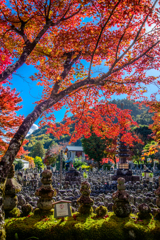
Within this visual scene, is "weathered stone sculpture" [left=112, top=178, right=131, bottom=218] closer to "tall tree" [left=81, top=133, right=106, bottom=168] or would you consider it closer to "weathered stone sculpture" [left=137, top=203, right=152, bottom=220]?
"weathered stone sculpture" [left=137, top=203, right=152, bottom=220]

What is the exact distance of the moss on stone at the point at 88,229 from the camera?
9.39ft

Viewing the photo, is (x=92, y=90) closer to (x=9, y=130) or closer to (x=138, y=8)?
(x=138, y=8)

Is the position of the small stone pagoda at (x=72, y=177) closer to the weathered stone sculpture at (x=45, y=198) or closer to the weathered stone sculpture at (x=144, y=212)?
the weathered stone sculpture at (x=45, y=198)

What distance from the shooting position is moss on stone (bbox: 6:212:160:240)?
2.86 metres

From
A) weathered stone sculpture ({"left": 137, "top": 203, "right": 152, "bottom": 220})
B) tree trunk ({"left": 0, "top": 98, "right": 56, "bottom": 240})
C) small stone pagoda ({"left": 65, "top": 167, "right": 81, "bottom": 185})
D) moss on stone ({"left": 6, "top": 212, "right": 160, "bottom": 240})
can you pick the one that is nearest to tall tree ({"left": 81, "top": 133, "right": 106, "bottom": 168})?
small stone pagoda ({"left": 65, "top": 167, "right": 81, "bottom": 185})

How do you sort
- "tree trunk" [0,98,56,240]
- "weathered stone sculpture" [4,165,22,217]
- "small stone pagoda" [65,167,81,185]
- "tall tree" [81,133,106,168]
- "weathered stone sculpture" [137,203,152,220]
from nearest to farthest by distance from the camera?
1. "tree trunk" [0,98,56,240]
2. "weathered stone sculpture" [137,203,152,220]
3. "weathered stone sculpture" [4,165,22,217]
4. "small stone pagoda" [65,167,81,185]
5. "tall tree" [81,133,106,168]

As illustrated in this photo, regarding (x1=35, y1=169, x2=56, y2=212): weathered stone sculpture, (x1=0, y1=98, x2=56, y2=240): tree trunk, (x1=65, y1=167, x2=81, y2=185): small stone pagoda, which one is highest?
(x1=0, y1=98, x2=56, y2=240): tree trunk

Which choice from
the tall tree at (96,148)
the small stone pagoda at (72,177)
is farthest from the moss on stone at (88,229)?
the tall tree at (96,148)

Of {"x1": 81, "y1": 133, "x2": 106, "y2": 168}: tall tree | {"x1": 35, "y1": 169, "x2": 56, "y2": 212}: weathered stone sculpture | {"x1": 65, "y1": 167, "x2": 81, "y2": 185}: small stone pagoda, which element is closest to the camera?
{"x1": 35, "y1": 169, "x2": 56, "y2": 212}: weathered stone sculpture

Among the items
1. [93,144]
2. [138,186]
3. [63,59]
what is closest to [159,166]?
[93,144]

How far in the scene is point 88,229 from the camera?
2.92 metres

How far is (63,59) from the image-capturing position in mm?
5680

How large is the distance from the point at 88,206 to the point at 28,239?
1.35m

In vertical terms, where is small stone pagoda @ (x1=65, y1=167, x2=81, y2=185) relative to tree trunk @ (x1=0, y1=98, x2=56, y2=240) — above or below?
below
